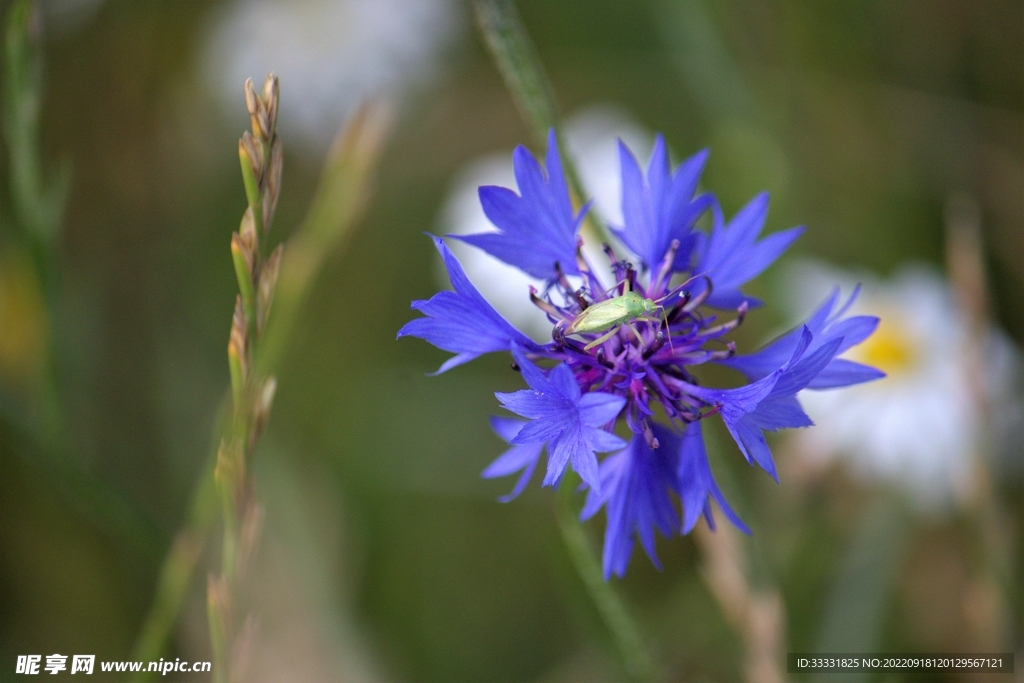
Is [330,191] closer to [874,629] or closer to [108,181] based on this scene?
[874,629]

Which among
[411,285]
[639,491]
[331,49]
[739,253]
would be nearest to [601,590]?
[639,491]

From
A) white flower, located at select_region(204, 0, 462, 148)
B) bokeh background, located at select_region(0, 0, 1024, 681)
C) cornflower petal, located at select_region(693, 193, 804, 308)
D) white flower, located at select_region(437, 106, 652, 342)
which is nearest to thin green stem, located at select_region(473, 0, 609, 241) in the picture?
cornflower petal, located at select_region(693, 193, 804, 308)

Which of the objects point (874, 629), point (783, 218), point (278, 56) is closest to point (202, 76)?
point (278, 56)

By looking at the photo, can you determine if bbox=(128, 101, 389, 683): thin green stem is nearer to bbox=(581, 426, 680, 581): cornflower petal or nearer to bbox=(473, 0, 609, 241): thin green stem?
bbox=(473, 0, 609, 241): thin green stem

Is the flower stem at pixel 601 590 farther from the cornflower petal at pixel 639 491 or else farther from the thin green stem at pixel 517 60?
the thin green stem at pixel 517 60

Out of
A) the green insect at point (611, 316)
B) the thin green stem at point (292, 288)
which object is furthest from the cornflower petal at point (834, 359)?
the thin green stem at point (292, 288)

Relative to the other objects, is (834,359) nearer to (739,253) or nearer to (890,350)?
(739,253)
